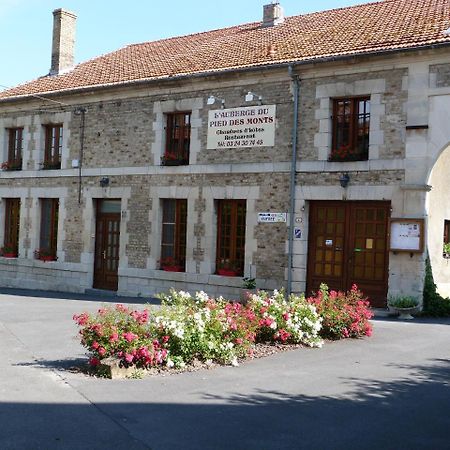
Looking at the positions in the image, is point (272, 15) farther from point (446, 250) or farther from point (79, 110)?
point (446, 250)

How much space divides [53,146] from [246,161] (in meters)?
7.37

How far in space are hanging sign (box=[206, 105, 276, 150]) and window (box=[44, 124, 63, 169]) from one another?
5808mm

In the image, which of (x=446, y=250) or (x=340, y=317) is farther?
(x=446, y=250)

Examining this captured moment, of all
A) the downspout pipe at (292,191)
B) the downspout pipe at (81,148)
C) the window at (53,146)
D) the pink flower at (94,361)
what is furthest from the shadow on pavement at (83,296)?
the pink flower at (94,361)

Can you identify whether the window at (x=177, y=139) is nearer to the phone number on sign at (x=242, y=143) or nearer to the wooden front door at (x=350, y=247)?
the phone number on sign at (x=242, y=143)

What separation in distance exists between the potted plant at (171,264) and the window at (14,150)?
22.1 feet

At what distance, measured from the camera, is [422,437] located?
17.4 ft

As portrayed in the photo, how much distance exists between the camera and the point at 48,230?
20.0 metres

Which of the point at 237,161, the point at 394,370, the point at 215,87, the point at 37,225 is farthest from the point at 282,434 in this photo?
→ the point at 37,225

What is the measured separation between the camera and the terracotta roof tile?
1440 centimetres

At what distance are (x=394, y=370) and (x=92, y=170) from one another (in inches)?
490

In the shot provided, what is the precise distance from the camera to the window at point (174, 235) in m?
16.7

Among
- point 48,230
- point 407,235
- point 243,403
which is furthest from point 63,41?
point 243,403

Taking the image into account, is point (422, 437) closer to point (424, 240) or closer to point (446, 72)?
point (424, 240)
